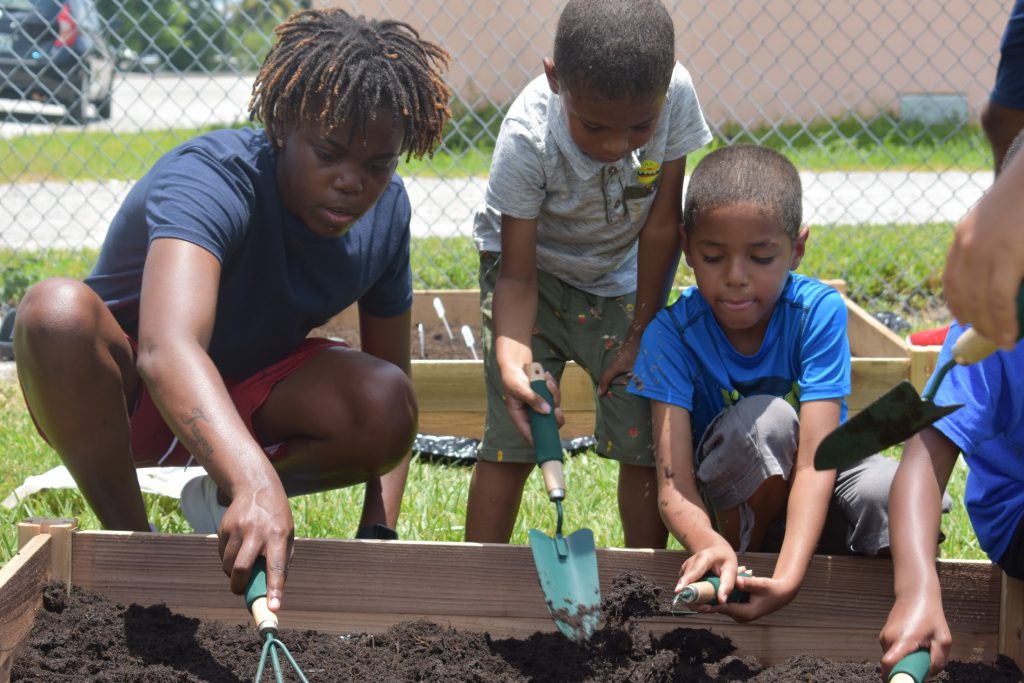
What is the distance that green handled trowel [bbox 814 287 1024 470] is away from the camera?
1.81 metres

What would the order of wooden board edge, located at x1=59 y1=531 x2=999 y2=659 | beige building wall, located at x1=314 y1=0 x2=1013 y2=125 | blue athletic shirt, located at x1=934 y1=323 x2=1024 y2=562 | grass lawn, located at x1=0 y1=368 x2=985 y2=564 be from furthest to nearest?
1. beige building wall, located at x1=314 y1=0 x2=1013 y2=125
2. grass lawn, located at x1=0 y1=368 x2=985 y2=564
3. wooden board edge, located at x1=59 y1=531 x2=999 y2=659
4. blue athletic shirt, located at x1=934 y1=323 x2=1024 y2=562

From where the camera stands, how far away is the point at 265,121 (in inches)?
102

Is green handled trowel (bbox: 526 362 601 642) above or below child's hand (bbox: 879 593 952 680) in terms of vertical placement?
below

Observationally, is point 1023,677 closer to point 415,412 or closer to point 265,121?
point 415,412

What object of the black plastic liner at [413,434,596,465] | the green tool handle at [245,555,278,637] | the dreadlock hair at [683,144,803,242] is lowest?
the black plastic liner at [413,434,596,465]

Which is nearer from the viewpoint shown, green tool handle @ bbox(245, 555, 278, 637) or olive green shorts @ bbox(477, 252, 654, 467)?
green tool handle @ bbox(245, 555, 278, 637)

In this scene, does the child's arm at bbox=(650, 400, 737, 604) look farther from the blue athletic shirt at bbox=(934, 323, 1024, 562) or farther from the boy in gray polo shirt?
the blue athletic shirt at bbox=(934, 323, 1024, 562)

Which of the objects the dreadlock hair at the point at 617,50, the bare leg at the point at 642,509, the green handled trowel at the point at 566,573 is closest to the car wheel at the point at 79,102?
the bare leg at the point at 642,509

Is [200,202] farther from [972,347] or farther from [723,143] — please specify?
[723,143]

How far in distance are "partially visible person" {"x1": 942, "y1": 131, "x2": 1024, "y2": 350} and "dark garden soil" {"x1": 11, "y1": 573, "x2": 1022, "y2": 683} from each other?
1.04 meters

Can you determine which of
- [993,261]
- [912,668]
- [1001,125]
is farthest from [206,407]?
[1001,125]

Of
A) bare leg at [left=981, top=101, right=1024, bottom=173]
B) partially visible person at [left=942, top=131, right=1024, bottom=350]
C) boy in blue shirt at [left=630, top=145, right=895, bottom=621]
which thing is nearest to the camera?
partially visible person at [left=942, top=131, right=1024, bottom=350]

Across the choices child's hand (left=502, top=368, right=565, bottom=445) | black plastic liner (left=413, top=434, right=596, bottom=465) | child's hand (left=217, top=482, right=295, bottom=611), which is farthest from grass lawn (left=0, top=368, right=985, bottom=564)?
child's hand (left=217, top=482, right=295, bottom=611)

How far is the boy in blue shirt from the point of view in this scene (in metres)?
2.33
